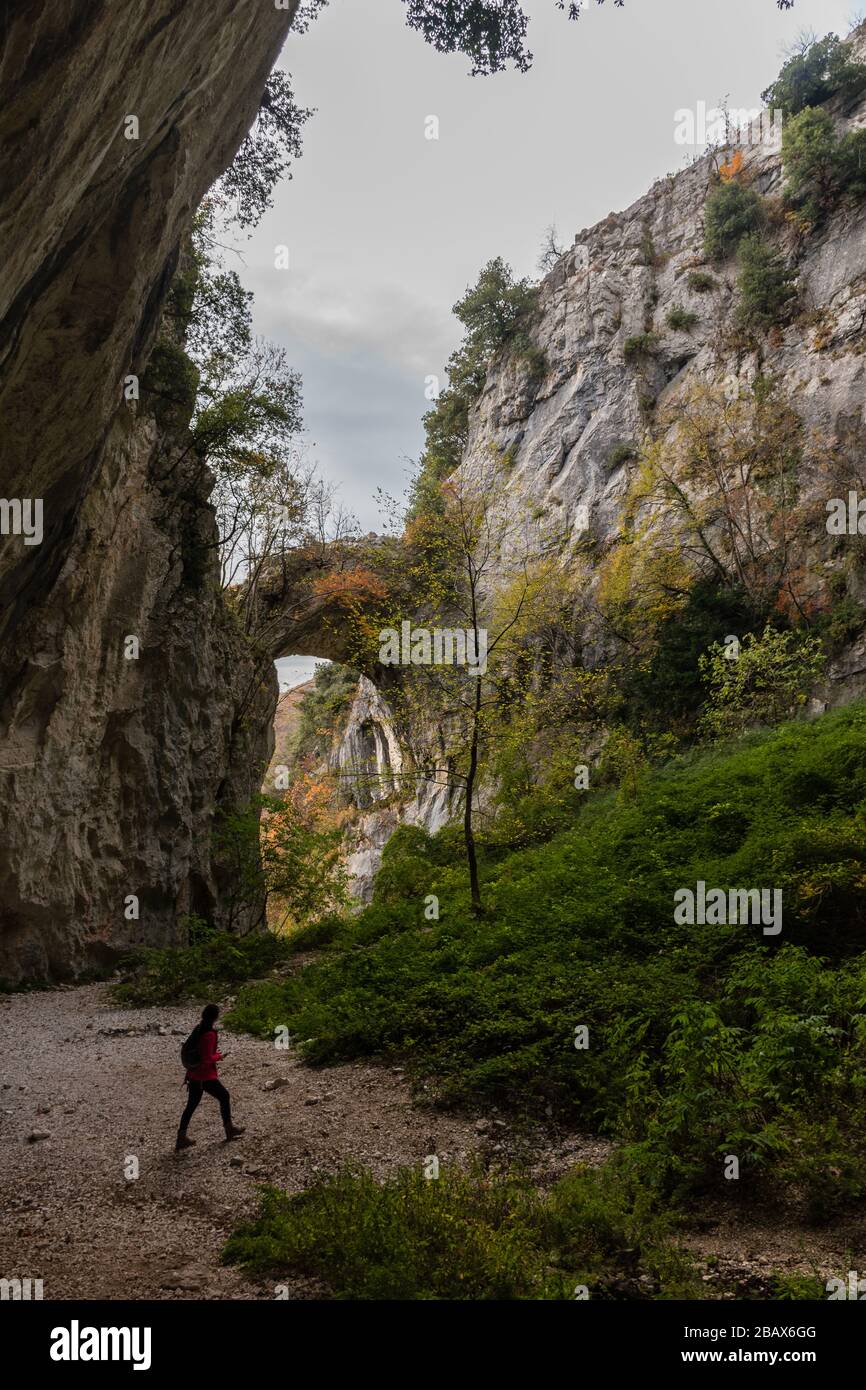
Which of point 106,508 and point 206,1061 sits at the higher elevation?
point 106,508

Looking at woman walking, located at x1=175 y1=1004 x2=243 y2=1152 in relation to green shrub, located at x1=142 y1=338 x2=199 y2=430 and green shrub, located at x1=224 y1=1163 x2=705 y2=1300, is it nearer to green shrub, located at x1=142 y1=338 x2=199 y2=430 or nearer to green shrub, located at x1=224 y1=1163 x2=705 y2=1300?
green shrub, located at x1=224 y1=1163 x2=705 y2=1300

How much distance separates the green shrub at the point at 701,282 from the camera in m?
29.2

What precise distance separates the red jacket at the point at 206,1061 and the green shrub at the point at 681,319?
31152mm

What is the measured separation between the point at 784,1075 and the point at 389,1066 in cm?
411

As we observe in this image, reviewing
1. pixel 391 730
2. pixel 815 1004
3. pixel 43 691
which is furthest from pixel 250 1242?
pixel 391 730

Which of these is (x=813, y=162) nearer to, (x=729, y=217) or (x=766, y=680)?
(x=729, y=217)

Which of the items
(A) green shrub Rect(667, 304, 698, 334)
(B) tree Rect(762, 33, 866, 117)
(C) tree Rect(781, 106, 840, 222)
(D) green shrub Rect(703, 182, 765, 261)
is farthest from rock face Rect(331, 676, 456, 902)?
(B) tree Rect(762, 33, 866, 117)

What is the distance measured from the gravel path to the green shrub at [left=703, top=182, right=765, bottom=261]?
3229 cm

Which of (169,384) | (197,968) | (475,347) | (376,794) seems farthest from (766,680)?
(475,347)

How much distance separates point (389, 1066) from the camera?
7992 millimetres

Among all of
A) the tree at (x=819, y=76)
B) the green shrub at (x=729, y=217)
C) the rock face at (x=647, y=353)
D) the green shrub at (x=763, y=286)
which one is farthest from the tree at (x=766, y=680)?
the tree at (x=819, y=76)

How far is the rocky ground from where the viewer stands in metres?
4.17

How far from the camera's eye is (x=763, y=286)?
26.0 m

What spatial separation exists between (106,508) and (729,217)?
88.5ft
